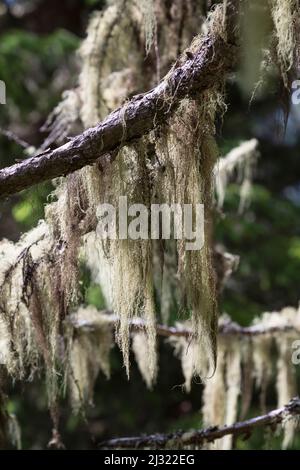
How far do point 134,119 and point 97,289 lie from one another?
3376 millimetres

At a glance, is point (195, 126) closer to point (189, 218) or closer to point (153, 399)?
point (189, 218)

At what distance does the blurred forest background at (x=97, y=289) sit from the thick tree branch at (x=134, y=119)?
3.22m

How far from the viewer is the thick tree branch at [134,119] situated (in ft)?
7.07

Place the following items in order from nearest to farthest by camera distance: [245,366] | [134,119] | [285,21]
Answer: [285,21]
[134,119]
[245,366]

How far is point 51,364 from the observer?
275 cm

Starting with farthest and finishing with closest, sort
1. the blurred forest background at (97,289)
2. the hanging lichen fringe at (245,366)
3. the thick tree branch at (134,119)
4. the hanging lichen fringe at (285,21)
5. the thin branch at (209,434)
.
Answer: the blurred forest background at (97,289) → the hanging lichen fringe at (245,366) → the thin branch at (209,434) → the thick tree branch at (134,119) → the hanging lichen fringe at (285,21)

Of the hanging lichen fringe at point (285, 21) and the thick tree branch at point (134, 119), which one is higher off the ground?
the hanging lichen fringe at point (285, 21)

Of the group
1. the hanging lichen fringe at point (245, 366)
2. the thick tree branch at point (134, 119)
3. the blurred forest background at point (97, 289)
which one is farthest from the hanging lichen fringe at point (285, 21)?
the blurred forest background at point (97, 289)

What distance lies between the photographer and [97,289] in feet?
18.0

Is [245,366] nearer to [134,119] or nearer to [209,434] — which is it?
[209,434]

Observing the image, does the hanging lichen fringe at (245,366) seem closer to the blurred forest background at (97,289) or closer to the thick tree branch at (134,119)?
the blurred forest background at (97,289)

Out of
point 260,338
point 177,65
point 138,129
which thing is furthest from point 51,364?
point 260,338

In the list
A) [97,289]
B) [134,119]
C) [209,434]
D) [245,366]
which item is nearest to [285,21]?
[134,119]

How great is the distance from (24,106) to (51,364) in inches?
182
